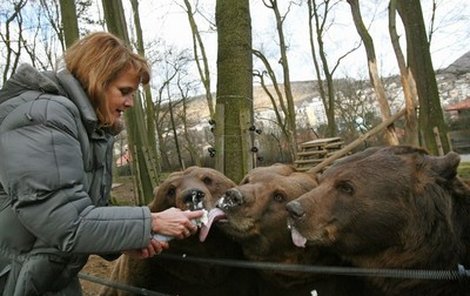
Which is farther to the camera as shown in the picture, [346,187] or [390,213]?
[346,187]

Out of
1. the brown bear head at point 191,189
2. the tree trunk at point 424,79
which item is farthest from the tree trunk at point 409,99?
the brown bear head at point 191,189

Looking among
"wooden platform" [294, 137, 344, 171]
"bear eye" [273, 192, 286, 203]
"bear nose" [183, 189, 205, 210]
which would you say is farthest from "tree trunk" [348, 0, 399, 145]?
"bear nose" [183, 189, 205, 210]

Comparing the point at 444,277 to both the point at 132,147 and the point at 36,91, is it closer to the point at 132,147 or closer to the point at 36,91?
the point at 36,91

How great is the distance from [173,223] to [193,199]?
2.91 ft

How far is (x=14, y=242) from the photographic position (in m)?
2.65

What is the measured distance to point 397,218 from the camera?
2918 millimetres

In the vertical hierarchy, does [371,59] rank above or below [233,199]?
above

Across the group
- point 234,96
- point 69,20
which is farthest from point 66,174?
point 69,20

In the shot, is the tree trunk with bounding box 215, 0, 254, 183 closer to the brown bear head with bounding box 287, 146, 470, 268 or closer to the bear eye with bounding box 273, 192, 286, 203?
the bear eye with bounding box 273, 192, 286, 203

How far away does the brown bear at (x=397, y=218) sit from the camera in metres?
2.87

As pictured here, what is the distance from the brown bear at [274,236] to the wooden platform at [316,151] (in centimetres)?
841

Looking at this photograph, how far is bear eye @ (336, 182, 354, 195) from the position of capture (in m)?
3.03

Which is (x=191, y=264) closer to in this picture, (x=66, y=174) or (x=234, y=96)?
(x=66, y=174)

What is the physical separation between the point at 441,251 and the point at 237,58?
4169 mm
